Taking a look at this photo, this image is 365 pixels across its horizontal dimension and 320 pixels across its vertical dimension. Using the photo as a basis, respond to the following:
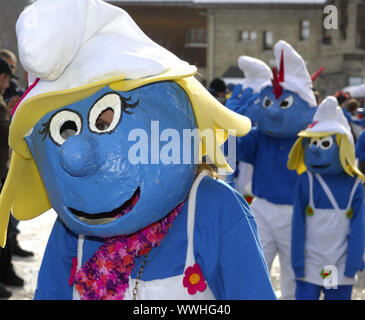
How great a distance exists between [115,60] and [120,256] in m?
0.68

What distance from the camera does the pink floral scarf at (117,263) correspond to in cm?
239

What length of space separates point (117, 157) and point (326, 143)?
2.97 meters

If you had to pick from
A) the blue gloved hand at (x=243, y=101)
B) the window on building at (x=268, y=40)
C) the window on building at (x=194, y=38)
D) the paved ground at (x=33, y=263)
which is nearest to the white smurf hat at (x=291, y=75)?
the blue gloved hand at (x=243, y=101)

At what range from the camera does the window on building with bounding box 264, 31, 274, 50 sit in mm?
27906

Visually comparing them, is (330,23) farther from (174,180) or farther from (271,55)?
(271,55)

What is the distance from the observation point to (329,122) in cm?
488

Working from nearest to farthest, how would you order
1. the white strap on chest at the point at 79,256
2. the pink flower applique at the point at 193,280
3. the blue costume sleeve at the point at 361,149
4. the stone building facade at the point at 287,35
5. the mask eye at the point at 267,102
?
the pink flower applique at the point at 193,280 < the white strap on chest at the point at 79,256 < the mask eye at the point at 267,102 < the blue costume sleeve at the point at 361,149 < the stone building facade at the point at 287,35

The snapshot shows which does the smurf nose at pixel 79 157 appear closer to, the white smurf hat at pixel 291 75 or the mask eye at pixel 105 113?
the mask eye at pixel 105 113

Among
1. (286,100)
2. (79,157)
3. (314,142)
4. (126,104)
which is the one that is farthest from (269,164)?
(79,157)

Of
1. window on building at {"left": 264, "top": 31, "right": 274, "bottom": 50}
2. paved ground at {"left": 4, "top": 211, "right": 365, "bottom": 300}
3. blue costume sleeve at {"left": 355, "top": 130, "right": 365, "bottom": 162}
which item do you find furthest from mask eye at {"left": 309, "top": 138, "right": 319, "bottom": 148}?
window on building at {"left": 264, "top": 31, "right": 274, "bottom": 50}

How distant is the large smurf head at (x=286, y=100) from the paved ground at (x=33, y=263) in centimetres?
140
